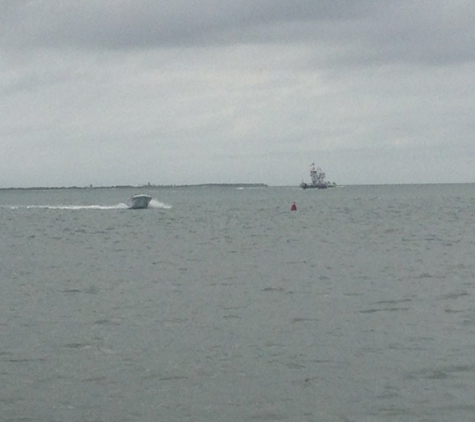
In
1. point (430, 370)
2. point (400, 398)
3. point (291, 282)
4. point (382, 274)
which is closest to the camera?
point (400, 398)

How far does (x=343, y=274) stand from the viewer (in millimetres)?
34094

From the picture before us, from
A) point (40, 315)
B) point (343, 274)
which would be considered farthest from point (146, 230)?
point (40, 315)

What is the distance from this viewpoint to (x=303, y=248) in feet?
157

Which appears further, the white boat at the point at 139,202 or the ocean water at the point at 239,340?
the white boat at the point at 139,202

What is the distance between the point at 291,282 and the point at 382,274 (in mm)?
4557

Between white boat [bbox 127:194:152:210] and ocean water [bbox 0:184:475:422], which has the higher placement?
white boat [bbox 127:194:152:210]

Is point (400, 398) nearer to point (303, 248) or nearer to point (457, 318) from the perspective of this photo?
point (457, 318)

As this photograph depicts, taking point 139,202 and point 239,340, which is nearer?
point 239,340

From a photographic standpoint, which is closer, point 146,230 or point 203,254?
point 203,254

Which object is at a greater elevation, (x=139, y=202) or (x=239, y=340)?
(x=139, y=202)

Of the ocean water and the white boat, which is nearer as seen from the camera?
the ocean water

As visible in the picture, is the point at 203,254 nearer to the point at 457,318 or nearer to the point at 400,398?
the point at 457,318

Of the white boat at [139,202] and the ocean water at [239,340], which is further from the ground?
the white boat at [139,202]

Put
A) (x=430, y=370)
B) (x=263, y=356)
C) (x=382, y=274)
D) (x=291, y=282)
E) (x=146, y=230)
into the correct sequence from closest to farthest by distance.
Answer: (x=430, y=370)
(x=263, y=356)
(x=291, y=282)
(x=382, y=274)
(x=146, y=230)
